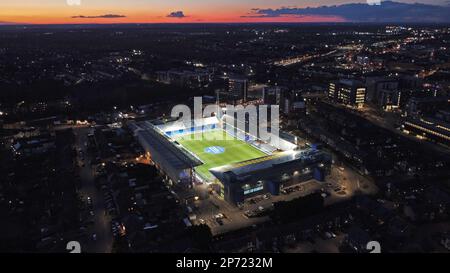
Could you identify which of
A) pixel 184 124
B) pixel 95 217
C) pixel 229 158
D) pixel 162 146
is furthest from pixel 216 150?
pixel 95 217

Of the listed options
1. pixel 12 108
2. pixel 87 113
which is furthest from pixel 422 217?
pixel 12 108

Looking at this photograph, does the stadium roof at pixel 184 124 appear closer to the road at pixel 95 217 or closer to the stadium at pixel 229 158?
the stadium at pixel 229 158

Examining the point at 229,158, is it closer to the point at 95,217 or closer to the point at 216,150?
the point at 216,150

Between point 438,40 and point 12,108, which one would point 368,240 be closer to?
point 12,108

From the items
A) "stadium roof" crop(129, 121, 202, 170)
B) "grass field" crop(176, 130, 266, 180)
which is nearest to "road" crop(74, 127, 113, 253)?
"stadium roof" crop(129, 121, 202, 170)

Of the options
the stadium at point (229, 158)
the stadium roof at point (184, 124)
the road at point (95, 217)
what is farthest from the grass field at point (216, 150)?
the road at point (95, 217)

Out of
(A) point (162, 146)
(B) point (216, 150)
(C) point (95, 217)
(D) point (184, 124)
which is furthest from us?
(D) point (184, 124)
